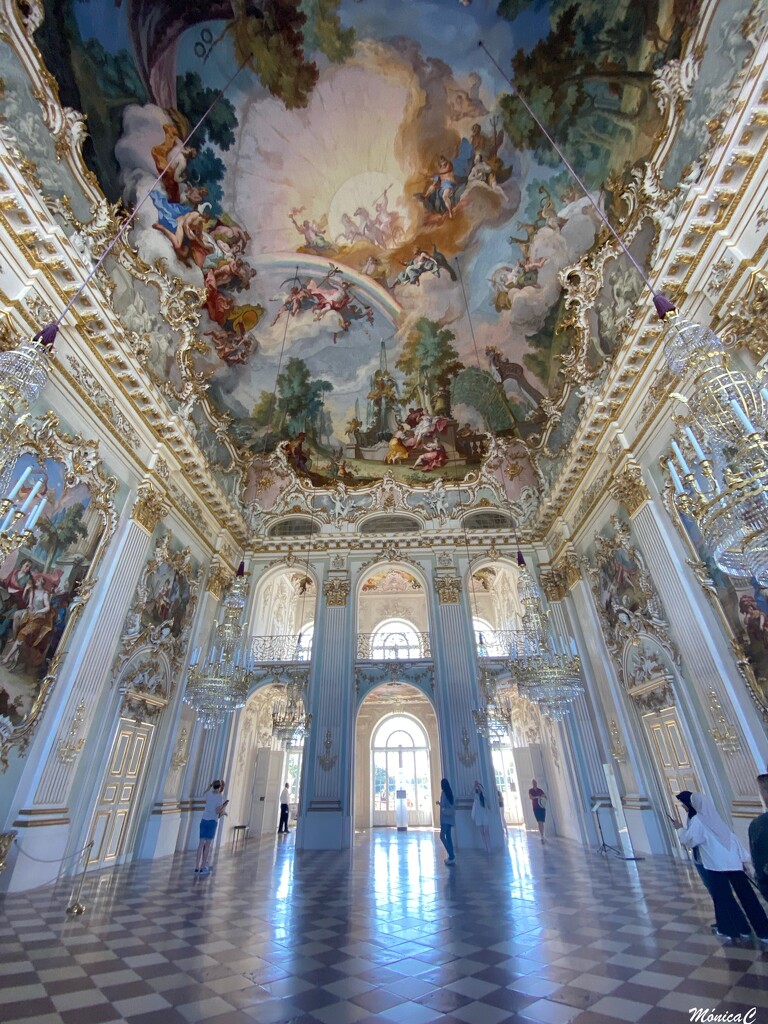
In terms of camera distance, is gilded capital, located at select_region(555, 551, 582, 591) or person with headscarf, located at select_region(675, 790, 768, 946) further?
gilded capital, located at select_region(555, 551, 582, 591)

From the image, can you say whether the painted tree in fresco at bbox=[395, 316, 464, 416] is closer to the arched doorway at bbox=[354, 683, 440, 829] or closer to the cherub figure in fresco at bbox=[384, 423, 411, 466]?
the cherub figure in fresco at bbox=[384, 423, 411, 466]

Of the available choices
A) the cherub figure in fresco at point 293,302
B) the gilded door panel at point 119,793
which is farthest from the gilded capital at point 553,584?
the gilded door panel at point 119,793

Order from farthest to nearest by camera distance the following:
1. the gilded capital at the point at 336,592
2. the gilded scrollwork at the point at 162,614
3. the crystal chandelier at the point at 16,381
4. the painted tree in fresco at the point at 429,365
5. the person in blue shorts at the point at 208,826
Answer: the gilded capital at the point at 336,592 < the painted tree in fresco at the point at 429,365 < the gilded scrollwork at the point at 162,614 < the person in blue shorts at the point at 208,826 < the crystal chandelier at the point at 16,381

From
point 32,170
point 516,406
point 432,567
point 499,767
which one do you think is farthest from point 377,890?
point 499,767

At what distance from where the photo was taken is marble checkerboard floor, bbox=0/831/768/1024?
2904 millimetres

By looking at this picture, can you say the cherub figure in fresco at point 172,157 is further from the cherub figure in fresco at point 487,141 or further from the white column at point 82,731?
the white column at point 82,731

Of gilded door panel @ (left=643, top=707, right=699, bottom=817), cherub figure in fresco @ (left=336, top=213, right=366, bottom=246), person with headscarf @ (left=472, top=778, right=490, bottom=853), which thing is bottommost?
person with headscarf @ (left=472, top=778, right=490, bottom=853)

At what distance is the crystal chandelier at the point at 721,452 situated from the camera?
3.50m

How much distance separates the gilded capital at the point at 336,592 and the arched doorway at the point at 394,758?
587 cm

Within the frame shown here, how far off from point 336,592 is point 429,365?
743 centimetres

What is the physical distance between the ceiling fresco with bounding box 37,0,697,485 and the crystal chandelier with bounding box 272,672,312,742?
21.6 feet

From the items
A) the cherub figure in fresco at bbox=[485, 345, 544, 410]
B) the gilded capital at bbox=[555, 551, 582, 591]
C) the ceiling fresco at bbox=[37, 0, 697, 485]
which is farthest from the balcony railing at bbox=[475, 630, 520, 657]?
the cherub figure in fresco at bbox=[485, 345, 544, 410]

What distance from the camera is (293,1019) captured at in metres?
2.78

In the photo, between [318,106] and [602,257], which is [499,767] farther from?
[318,106]
